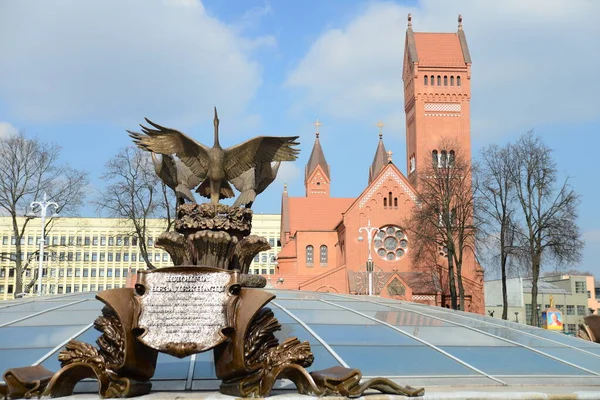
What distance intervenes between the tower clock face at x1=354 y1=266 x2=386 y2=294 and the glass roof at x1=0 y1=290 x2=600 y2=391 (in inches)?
1385

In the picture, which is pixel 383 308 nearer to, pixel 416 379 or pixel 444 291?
pixel 416 379

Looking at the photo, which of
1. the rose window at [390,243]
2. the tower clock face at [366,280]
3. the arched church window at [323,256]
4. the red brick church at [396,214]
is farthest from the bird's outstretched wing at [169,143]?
the arched church window at [323,256]

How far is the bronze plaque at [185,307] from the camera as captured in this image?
7.44 m

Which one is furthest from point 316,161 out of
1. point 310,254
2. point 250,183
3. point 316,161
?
point 250,183

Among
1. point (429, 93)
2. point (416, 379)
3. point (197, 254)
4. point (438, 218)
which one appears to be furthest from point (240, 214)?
point (429, 93)

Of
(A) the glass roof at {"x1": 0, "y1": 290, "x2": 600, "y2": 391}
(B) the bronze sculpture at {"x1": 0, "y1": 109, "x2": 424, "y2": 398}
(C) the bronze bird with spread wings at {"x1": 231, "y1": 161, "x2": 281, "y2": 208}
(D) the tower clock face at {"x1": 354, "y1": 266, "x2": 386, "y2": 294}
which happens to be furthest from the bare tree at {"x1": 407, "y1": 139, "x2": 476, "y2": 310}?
(B) the bronze sculpture at {"x1": 0, "y1": 109, "x2": 424, "y2": 398}

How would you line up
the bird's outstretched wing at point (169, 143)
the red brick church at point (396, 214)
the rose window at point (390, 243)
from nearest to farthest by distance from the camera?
1. the bird's outstretched wing at point (169, 143)
2. the red brick church at point (396, 214)
3. the rose window at point (390, 243)

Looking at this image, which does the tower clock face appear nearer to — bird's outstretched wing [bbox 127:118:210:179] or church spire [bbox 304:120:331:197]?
church spire [bbox 304:120:331:197]

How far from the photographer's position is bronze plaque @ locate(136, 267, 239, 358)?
7.44 m

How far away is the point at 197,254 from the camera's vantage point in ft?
40.5

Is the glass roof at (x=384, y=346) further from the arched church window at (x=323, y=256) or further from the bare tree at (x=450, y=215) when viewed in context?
the arched church window at (x=323, y=256)

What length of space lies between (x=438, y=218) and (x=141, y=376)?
37301 millimetres

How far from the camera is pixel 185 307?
25.2 ft

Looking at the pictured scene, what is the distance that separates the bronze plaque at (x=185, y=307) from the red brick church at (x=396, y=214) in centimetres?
4099
